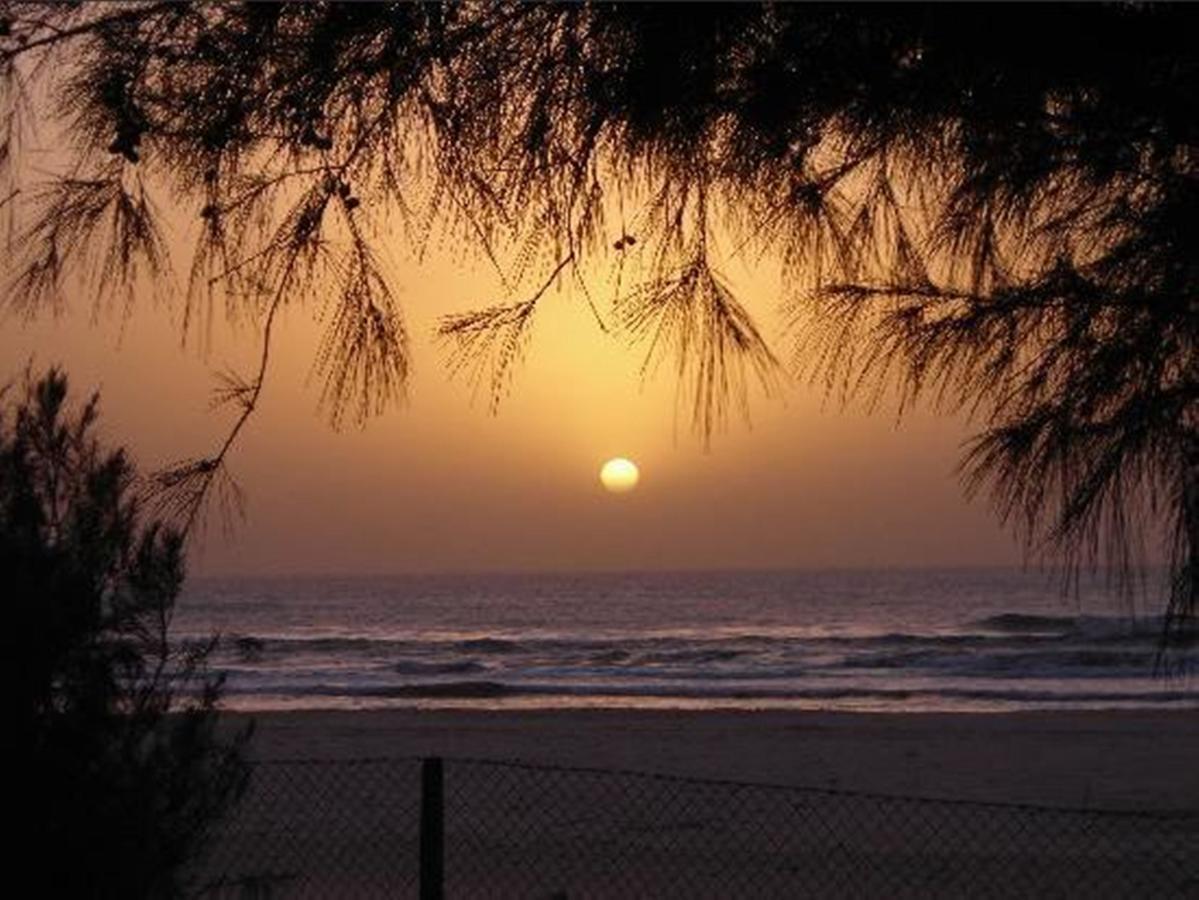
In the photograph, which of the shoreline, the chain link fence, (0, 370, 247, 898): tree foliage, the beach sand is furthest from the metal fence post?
the shoreline

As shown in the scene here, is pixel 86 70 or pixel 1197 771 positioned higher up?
pixel 86 70

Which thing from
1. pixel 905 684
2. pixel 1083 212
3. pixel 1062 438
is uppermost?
pixel 1083 212

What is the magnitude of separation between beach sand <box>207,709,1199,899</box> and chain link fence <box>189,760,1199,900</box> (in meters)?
0.03

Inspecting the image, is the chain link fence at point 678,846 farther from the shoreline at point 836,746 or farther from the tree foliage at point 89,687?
the tree foliage at point 89,687

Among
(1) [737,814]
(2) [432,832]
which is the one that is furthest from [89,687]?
(1) [737,814]

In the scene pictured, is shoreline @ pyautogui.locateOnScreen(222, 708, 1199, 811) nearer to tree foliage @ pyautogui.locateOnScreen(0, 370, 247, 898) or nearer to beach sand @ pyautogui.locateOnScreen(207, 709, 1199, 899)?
beach sand @ pyautogui.locateOnScreen(207, 709, 1199, 899)

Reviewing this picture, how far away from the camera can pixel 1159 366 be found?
3807mm

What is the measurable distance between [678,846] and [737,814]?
1.44 metres

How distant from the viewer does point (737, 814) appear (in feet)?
47.9

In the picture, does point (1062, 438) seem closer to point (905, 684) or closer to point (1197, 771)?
point (1197, 771)

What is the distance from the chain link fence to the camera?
1140 centimetres

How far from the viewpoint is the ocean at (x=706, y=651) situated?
1248 inches

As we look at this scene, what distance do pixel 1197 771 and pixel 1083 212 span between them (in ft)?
54.8

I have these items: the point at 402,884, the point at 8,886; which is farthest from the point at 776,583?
the point at 8,886
